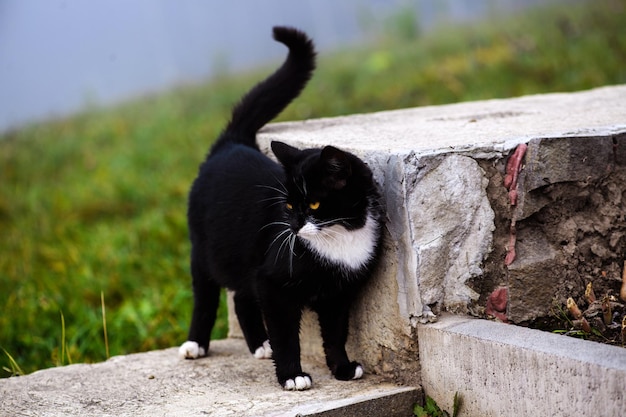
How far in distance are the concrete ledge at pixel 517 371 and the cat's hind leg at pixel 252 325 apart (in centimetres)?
76

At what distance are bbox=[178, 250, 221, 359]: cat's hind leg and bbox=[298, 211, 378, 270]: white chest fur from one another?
2.39 ft

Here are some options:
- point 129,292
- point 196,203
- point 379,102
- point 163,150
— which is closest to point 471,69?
point 379,102

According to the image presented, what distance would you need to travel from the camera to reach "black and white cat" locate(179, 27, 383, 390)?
2.37 meters

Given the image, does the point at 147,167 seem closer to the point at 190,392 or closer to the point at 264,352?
the point at 264,352

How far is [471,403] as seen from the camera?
2234 mm

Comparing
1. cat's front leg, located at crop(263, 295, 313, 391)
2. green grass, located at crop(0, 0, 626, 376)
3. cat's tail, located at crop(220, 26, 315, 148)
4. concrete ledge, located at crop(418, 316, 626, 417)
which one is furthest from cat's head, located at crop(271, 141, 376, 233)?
green grass, located at crop(0, 0, 626, 376)

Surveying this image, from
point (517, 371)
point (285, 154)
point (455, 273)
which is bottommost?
point (517, 371)

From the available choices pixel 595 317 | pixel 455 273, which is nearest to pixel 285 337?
pixel 455 273

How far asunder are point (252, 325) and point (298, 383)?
1.94 ft

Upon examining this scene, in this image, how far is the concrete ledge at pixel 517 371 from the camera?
72.8 inches

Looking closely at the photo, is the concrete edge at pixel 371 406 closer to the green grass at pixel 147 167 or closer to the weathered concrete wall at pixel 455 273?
the weathered concrete wall at pixel 455 273

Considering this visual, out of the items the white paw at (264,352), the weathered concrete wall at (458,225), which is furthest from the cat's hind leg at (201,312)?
the weathered concrete wall at (458,225)

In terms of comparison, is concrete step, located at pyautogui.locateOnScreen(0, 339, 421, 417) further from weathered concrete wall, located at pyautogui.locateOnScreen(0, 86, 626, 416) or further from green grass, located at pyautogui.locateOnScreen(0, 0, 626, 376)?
green grass, located at pyautogui.locateOnScreen(0, 0, 626, 376)

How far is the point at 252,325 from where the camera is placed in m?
3.03
